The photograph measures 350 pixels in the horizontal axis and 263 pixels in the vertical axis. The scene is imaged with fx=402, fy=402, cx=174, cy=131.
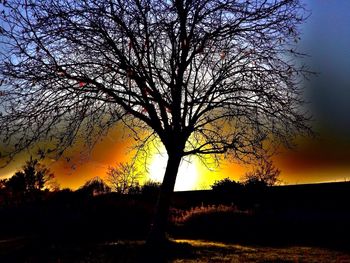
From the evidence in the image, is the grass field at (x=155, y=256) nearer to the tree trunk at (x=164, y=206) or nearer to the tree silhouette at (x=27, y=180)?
the tree trunk at (x=164, y=206)

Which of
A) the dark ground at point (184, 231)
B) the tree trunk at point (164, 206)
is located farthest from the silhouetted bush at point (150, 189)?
the tree trunk at point (164, 206)

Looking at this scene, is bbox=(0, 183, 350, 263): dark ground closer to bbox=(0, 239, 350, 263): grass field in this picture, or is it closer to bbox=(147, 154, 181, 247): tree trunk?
bbox=(0, 239, 350, 263): grass field

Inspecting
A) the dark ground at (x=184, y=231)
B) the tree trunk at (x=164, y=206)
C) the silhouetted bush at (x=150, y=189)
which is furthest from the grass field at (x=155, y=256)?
the silhouetted bush at (x=150, y=189)

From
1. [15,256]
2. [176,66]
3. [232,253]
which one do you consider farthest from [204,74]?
[15,256]

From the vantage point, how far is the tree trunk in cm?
1471

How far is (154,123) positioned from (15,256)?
6.88 m

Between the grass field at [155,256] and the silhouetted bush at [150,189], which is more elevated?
the silhouetted bush at [150,189]

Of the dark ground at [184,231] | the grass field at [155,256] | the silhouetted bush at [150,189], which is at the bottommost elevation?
the grass field at [155,256]

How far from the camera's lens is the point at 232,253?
14.1 metres

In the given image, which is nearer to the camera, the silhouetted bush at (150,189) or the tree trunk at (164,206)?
the tree trunk at (164,206)

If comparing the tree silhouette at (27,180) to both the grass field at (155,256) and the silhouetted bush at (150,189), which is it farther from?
the grass field at (155,256)

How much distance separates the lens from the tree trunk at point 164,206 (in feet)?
48.3

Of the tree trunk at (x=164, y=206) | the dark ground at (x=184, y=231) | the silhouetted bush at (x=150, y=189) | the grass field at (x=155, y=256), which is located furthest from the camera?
the silhouetted bush at (x=150, y=189)

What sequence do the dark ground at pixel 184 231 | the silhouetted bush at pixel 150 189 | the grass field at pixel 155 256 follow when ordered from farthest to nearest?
the silhouetted bush at pixel 150 189 → the dark ground at pixel 184 231 → the grass field at pixel 155 256
